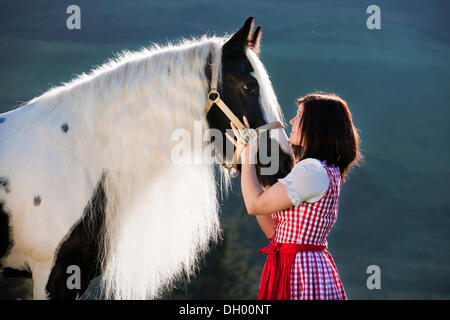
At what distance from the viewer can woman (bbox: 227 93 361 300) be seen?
1521mm

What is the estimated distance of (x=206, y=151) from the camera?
6.40 ft

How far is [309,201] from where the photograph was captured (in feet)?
5.03

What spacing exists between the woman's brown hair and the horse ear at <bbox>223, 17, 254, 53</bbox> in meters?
0.43

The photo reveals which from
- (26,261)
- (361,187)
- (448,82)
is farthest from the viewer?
(361,187)

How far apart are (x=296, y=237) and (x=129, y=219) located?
2.40 ft

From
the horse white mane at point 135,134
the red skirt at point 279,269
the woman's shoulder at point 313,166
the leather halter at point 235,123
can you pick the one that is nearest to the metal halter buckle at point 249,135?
the leather halter at point 235,123

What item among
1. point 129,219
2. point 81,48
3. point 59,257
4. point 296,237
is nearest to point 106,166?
point 129,219

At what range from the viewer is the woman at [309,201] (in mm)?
Result: 1521

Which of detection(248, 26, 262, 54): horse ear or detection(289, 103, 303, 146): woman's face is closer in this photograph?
detection(289, 103, 303, 146): woman's face

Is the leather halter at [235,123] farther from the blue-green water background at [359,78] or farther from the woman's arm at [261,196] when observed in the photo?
the blue-green water background at [359,78]

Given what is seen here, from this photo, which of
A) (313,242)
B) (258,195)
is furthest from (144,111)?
Answer: (313,242)

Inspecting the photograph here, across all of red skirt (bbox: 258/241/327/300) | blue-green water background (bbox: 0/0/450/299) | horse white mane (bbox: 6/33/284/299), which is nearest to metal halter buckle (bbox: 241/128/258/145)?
horse white mane (bbox: 6/33/284/299)

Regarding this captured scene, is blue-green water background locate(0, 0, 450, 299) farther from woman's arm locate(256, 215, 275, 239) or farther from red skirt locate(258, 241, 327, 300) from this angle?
red skirt locate(258, 241, 327, 300)
